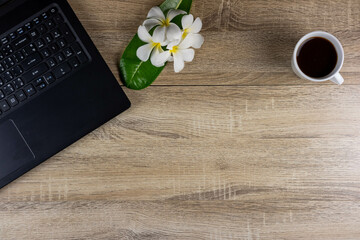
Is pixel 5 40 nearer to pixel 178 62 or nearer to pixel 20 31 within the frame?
pixel 20 31

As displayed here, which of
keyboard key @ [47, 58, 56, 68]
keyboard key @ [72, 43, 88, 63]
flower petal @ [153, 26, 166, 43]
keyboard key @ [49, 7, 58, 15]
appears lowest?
keyboard key @ [47, 58, 56, 68]

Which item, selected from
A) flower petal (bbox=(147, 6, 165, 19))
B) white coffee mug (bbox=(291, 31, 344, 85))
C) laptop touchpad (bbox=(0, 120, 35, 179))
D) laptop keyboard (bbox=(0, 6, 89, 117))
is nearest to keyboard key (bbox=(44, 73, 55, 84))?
laptop keyboard (bbox=(0, 6, 89, 117))

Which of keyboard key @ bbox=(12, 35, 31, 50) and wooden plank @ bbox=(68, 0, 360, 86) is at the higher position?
wooden plank @ bbox=(68, 0, 360, 86)

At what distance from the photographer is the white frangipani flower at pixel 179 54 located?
0.75 metres

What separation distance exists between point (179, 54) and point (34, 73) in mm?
259

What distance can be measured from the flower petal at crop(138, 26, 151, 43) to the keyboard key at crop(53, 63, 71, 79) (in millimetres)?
145

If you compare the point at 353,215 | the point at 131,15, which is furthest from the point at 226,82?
the point at 353,215

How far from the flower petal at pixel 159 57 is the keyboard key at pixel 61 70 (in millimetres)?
155

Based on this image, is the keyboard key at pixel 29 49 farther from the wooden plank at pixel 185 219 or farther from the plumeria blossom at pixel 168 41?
the wooden plank at pixel 185 219

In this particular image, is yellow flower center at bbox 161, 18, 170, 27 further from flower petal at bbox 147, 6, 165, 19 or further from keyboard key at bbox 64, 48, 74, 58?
keyboard key at bbox 64, 48, 74, 58

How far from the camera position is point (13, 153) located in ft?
2.52

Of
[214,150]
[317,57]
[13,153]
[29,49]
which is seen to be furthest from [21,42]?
[317,57]

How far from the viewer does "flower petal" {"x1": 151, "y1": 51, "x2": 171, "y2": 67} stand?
74cm

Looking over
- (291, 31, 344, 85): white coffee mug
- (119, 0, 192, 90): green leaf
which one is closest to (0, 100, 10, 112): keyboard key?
(119, 0, 192, 90): green leaf
